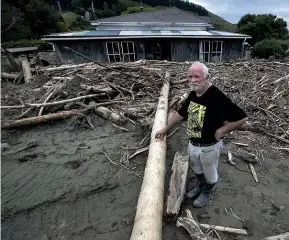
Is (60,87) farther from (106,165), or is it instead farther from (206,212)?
(206,212)

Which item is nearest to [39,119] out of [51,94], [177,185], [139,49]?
[51,94]

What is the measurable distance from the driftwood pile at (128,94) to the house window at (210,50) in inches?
352

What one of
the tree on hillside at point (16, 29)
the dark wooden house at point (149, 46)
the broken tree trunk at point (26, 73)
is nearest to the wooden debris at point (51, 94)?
the broken tree trunk at point (26, 73)

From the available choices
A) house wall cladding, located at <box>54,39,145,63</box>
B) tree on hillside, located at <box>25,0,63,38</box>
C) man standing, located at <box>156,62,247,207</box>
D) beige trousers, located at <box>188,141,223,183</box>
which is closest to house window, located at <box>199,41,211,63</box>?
house wall cladding, located at <box>54,39,145,63</box>

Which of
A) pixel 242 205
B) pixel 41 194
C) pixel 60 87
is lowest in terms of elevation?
pixel 242 205

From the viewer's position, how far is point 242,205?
9.07 feet

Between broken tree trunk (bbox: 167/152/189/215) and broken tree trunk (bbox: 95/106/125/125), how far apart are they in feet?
6.41

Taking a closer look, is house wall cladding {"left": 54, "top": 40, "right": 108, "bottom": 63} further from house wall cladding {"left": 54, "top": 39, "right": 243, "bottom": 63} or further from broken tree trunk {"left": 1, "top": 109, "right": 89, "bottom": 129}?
broken tree trunk {"left": 1, "top": 109, "right": 89, "bottom": 129}

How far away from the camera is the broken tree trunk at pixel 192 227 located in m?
2.21

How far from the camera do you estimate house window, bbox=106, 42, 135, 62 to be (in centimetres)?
1605

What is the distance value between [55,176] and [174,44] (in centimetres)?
1528

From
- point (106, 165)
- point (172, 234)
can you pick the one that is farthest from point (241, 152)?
point (106, 165)

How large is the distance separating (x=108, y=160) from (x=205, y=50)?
15683 millimetres

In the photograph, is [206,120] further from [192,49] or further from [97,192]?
[192,49]
